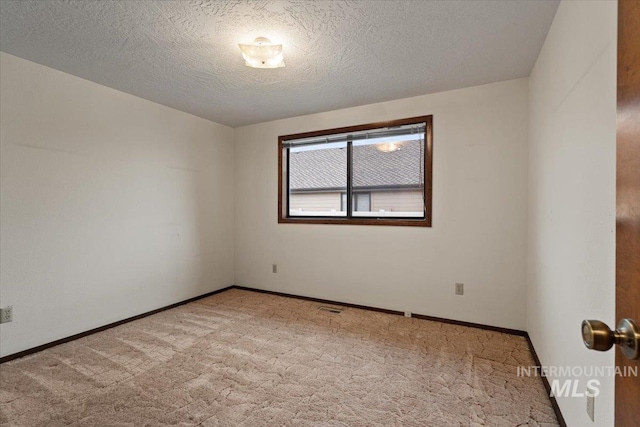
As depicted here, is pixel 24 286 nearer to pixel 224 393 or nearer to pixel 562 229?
pixel 224 393

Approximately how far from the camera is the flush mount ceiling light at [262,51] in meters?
2.12

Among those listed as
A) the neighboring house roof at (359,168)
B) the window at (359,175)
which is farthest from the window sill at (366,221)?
the neighboring house roof at (359,168)

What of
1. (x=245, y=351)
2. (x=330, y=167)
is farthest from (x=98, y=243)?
(x=330, y=167)

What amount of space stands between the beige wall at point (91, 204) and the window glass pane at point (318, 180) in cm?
118

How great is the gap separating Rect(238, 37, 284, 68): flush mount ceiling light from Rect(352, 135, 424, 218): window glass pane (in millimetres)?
1745

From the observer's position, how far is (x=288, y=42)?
7.13 ft

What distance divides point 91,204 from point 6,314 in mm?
1045

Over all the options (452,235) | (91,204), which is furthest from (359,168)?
(91,204)

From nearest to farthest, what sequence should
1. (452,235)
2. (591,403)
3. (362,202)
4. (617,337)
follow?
1. (617,337)
2. (591,403)
3. (452,235)
4. (362,202)

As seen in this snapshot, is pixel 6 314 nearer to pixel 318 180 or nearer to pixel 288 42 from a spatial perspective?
pixel 288 42

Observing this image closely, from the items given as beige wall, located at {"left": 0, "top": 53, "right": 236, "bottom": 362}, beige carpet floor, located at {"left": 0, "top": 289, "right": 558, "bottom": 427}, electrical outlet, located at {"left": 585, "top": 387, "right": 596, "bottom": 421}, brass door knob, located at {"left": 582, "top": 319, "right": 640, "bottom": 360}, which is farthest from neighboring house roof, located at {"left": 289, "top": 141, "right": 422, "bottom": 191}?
brass door knob, located at {"left": 582, "top": 319, "right": 640, "bottom": 360}

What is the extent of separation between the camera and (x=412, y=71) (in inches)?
104

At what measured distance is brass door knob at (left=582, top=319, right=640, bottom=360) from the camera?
544mm

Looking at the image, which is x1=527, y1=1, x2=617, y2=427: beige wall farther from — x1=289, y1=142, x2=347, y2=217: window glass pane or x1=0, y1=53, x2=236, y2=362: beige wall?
x1=0, y1=53, x2=236, y2=362: beige wall
